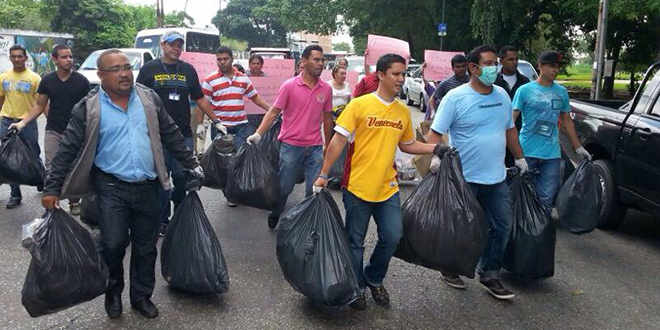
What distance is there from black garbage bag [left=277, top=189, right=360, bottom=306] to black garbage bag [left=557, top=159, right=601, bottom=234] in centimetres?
217

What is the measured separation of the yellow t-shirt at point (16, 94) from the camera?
617 centimetres

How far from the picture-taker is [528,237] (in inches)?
159

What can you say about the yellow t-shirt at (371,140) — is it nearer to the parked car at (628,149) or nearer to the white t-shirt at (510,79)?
the white t-shirt at (510,79)

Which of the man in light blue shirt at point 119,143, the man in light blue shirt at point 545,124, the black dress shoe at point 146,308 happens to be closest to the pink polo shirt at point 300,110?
the man in light blue shirt at point 545,124

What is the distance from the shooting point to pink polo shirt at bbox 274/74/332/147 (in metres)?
5.04

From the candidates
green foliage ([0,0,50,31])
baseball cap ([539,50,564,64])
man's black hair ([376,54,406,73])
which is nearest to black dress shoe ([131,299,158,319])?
man's black hair ([376,54,406,73])

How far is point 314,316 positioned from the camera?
12.1ft

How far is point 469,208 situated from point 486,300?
0.76 meters

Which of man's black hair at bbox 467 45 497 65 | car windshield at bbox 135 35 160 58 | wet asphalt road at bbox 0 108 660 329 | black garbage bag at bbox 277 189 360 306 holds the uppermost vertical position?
car windshield at bbox 135 35 160 58

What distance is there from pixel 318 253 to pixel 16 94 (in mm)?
4387

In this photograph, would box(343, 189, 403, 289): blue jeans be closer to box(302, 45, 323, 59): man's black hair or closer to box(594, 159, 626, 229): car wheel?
box(302, 45, 323, 59): man's black hair

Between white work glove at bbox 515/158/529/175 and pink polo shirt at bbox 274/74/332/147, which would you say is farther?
pink polo shirt at bbox 274/74/332/147

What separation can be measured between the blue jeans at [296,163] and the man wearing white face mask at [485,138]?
1.41 m

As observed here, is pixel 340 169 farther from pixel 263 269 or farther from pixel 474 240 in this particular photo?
pixel 474 240
